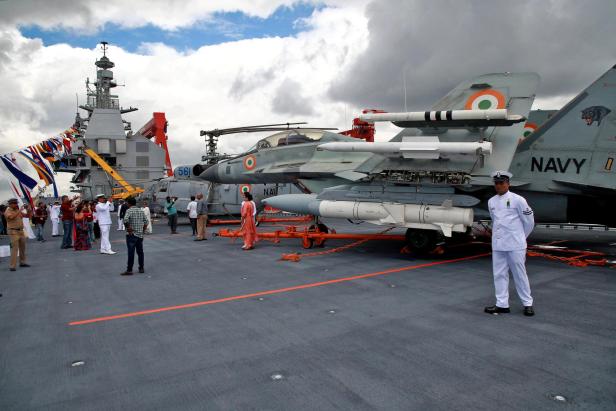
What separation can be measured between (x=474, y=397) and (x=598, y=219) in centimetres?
846

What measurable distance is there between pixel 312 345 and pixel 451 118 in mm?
6376

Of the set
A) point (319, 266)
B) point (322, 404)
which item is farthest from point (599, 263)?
point (322, 404)

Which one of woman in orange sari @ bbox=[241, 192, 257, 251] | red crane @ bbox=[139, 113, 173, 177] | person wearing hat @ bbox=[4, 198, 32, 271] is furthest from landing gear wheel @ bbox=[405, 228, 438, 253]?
red crane @ bbox=[139, 113, 173, 177]

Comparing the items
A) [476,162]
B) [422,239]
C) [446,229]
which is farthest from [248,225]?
[476,162]

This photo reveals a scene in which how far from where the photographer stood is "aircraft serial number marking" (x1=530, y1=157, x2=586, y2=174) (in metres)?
8.83

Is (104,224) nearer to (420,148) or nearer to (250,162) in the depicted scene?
(250,162)

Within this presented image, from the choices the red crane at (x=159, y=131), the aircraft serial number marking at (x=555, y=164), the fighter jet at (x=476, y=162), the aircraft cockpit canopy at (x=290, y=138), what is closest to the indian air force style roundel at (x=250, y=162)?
the aircraft cockpit canopy at (x=290, y=138)

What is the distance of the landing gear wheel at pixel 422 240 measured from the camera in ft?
30.4

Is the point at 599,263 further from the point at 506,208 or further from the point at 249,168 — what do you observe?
the point at 249,168

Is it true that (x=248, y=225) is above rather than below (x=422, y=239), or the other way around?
above

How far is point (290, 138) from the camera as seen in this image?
483 inches

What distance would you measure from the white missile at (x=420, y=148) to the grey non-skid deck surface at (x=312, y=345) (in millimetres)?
2546

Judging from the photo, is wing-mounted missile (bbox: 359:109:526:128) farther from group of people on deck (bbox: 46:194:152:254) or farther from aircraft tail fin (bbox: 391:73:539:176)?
group of people on deck (bbox: 46:194:152:254)

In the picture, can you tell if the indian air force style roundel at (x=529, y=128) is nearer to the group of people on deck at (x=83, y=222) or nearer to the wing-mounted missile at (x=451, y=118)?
the wing-mounted missile at (x=451, y=118)
